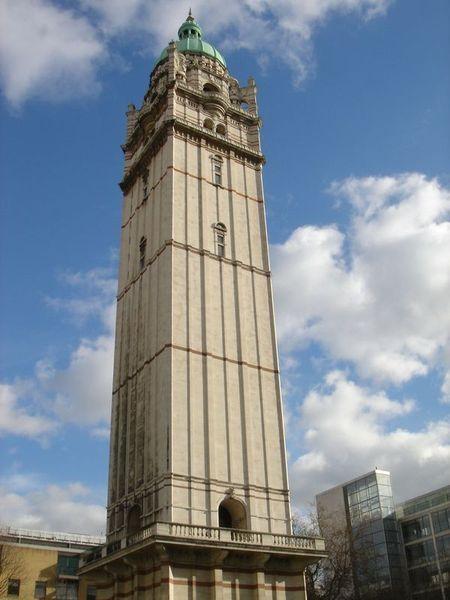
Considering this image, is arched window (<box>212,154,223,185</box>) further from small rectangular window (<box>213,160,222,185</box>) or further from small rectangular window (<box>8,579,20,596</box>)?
small rectangular window (<box>8,579,20,596</box>)

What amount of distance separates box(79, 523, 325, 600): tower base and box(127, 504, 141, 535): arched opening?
207cm

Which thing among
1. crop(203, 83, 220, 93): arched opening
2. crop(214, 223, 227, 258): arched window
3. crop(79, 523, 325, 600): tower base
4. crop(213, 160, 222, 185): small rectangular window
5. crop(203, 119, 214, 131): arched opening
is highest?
crop(203, 83, 220, 93): arched opening

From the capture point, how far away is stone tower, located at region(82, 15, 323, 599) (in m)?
32.4

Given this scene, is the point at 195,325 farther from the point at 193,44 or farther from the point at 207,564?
the point at 193,44

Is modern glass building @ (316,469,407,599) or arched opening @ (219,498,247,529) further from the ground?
modern glass building @ (316,469,407,599)

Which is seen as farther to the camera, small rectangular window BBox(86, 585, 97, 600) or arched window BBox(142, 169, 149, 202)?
small rectangular window BBox(86, 585, 97, 600)

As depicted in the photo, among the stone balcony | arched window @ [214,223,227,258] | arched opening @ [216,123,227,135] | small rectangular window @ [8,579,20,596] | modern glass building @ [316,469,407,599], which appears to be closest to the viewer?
the stone balcony

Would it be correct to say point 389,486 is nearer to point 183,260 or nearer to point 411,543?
point 411,543

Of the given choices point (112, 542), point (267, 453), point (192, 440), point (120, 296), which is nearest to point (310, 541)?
point (267, 453)

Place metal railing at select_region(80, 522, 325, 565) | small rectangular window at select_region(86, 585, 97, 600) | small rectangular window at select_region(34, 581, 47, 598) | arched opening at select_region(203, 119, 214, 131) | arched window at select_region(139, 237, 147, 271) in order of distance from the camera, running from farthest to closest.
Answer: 1. small rectangular window at select_region(86, 585, 97, 600)
2. small rectangular window at select_region(34, 581, 47, 598)
3. arched opening at select_region(203, 119, 214, 131)
4. arched window at select_region(139, 237, 147, 271)
5. metal railing at select_region(80, 522, 325, 565)

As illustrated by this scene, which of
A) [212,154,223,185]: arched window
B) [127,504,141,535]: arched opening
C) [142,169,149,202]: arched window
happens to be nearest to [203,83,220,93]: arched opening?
[212,154,223,185]: arched window

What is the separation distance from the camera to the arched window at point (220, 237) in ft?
145

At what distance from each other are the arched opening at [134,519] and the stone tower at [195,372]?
9cm

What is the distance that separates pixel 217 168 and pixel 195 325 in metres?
14.6
